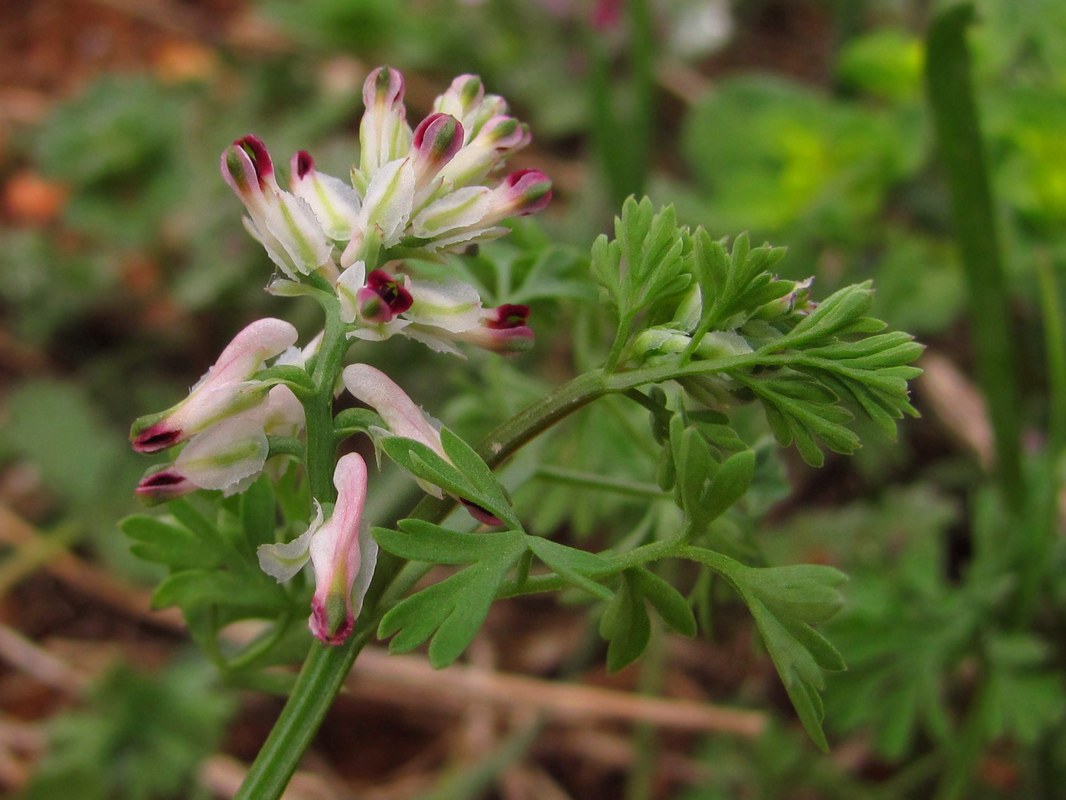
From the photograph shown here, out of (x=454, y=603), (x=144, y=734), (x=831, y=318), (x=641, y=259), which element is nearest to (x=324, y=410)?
(x=454, y=603)

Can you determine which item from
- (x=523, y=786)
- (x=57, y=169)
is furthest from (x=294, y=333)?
(x=57, y=169)

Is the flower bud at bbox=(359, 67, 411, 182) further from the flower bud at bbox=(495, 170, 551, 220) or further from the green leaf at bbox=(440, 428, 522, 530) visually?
the green leaf at bbox=(440, 428, 522, 530)

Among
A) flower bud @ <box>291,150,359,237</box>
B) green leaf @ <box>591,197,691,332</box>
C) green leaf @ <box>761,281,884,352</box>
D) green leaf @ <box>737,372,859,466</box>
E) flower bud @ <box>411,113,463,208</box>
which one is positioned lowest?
green leaf @ <box>737,372,859,466</box>

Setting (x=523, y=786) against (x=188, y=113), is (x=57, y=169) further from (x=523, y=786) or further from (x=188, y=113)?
(x=523, y=786)

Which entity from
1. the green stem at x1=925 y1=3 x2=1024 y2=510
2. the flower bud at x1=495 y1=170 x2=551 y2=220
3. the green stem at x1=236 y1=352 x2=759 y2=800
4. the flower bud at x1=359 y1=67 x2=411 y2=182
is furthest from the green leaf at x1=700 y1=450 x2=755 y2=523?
the green stem at x1=925 y1=3 x2=1024 y2=510

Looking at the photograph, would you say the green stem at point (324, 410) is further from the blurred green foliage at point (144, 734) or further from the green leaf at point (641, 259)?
the blurred green foliage at point (144, 734)
